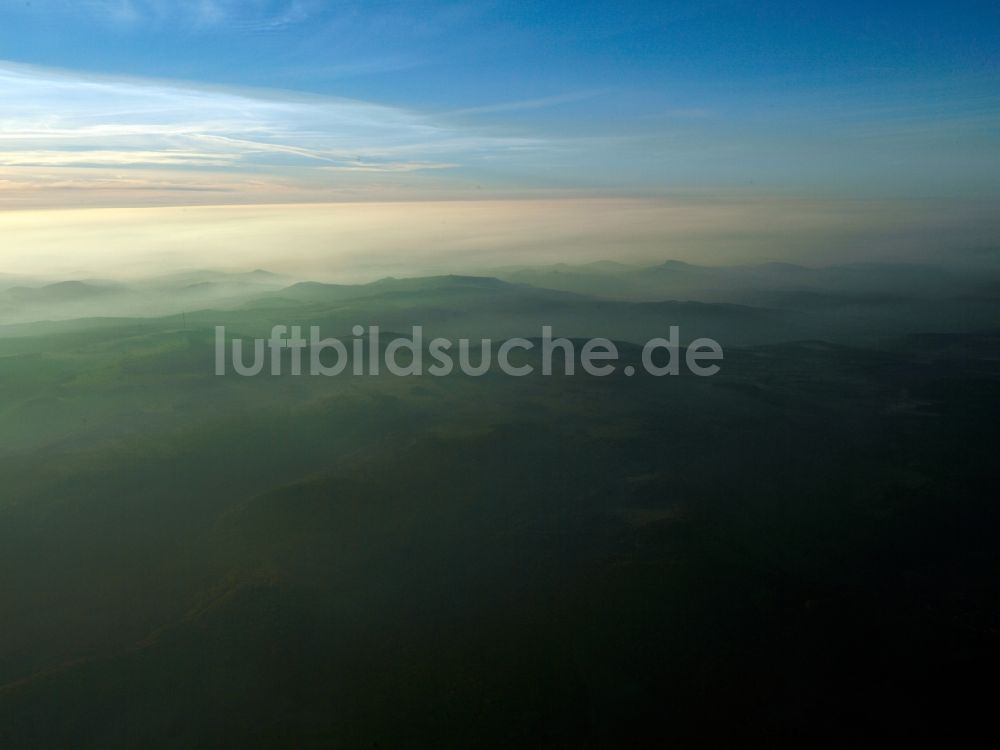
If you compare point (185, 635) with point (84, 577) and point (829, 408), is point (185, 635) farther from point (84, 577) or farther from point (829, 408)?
point (829, 408)

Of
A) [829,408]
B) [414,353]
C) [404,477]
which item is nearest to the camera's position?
[404,477]

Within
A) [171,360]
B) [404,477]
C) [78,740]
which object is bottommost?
[78,740]

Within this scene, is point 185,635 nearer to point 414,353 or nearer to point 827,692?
point 827,692

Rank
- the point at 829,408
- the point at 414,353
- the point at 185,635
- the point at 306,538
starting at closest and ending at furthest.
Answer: the point at 185,635, the point at 306,538, the point at 829,408, the point at 414,353

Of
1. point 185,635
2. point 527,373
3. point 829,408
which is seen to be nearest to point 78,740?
point 185,635

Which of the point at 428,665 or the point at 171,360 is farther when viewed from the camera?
the point at 171,360

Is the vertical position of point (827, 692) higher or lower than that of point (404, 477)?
lower
